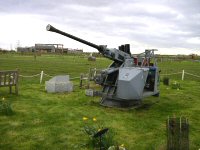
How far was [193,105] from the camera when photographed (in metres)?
13.9

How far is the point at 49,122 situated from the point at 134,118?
2997 millimetres

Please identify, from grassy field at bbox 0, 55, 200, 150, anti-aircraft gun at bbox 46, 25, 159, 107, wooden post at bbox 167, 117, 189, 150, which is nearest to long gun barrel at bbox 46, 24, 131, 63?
anti-aircraft gun at bbox 46, 25, 159, 107

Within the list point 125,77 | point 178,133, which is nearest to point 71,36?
point 125,77

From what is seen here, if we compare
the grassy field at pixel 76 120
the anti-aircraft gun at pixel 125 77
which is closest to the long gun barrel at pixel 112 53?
the anti-aircraft gun at pixel 125 77

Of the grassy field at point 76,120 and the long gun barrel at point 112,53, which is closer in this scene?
the grassy field at point 76,120

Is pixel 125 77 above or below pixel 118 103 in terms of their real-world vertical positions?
above

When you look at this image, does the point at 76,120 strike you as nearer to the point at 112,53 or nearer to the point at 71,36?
the point at 71,36

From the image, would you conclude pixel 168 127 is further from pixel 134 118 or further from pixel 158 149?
pixel 134 118

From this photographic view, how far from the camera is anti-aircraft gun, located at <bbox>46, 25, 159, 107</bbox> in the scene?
11711mm

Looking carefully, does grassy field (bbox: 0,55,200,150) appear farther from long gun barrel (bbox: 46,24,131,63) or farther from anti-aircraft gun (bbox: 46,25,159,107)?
long gun barrel (bbox: 46,24,131,63)

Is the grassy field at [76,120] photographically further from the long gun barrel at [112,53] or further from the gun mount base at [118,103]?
the long gun barrel at [112,53]

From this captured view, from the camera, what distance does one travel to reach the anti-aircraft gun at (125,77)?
11.7m

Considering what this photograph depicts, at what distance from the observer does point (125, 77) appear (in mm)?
11766

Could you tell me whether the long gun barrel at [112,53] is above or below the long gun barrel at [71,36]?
below
